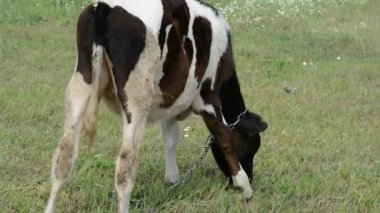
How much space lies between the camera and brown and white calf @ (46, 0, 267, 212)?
4094 millimetres

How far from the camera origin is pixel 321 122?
271 inches

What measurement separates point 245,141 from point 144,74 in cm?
143

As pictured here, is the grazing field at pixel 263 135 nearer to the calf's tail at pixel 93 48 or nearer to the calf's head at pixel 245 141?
the calf's head at pixel 245 141

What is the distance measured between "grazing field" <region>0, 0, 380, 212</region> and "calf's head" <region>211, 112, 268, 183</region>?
0.15 meters

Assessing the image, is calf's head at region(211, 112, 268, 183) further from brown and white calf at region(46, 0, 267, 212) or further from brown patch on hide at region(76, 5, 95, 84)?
brown patch on hide at region(76, 5, 95, 84)

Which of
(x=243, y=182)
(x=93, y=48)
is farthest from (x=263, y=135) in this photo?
(x=93, y=48)

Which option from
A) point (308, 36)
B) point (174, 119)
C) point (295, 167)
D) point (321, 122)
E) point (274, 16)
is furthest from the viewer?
point (274, 16)

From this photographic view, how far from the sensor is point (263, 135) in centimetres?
638

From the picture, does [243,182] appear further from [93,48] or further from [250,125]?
[93,48]

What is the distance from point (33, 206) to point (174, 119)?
4.24ft

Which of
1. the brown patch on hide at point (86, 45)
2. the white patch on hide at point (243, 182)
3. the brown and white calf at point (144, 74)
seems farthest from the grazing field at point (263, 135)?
the brown patch on hide at point (86, 45)

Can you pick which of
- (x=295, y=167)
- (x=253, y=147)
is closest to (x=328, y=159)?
(x=295, y=167)

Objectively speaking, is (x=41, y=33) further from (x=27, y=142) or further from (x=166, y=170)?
(x=166, y=170)

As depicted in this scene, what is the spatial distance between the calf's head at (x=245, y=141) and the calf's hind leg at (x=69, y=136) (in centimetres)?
142
